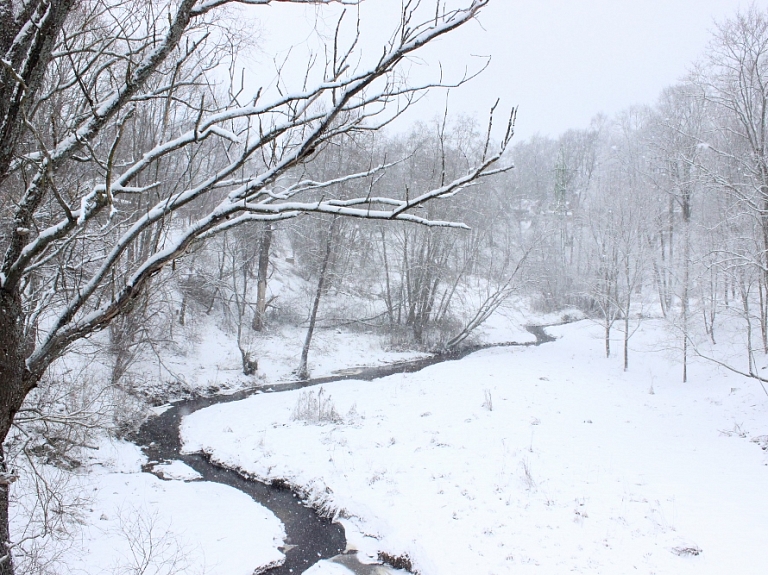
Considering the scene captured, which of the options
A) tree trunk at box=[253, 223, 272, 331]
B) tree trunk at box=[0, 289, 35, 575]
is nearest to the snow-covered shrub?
tree trunk at box=[253, 223, 272, 331]

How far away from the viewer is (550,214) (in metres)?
38.8

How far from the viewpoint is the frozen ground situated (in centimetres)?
650

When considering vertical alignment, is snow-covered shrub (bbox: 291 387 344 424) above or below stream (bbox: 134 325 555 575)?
above

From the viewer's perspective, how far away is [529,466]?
8.98m

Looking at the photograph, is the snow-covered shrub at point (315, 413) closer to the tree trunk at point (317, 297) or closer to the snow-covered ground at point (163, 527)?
the snow-covered ground at point (163, 527)

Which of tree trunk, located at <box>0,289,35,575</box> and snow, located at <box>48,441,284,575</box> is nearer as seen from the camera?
tree trunk, located at <box>0,289,35,575</box>

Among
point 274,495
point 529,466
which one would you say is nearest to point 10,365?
point 274,495

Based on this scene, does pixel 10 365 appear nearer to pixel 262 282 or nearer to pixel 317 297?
Answer: pixel 317 297

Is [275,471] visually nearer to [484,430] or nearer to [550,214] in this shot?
[484,430]

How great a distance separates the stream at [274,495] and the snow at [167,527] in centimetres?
22

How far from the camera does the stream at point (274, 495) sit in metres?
6.76

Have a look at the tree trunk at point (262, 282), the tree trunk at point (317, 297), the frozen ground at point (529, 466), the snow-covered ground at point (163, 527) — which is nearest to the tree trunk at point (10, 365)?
the snow-covered ground at point (163, 527)

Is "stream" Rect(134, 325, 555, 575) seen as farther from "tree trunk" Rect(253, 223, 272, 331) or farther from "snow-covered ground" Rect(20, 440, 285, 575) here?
"tree trunk" Rect(253, 223, 272, 331)

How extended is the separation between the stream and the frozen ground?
0.32 metres
